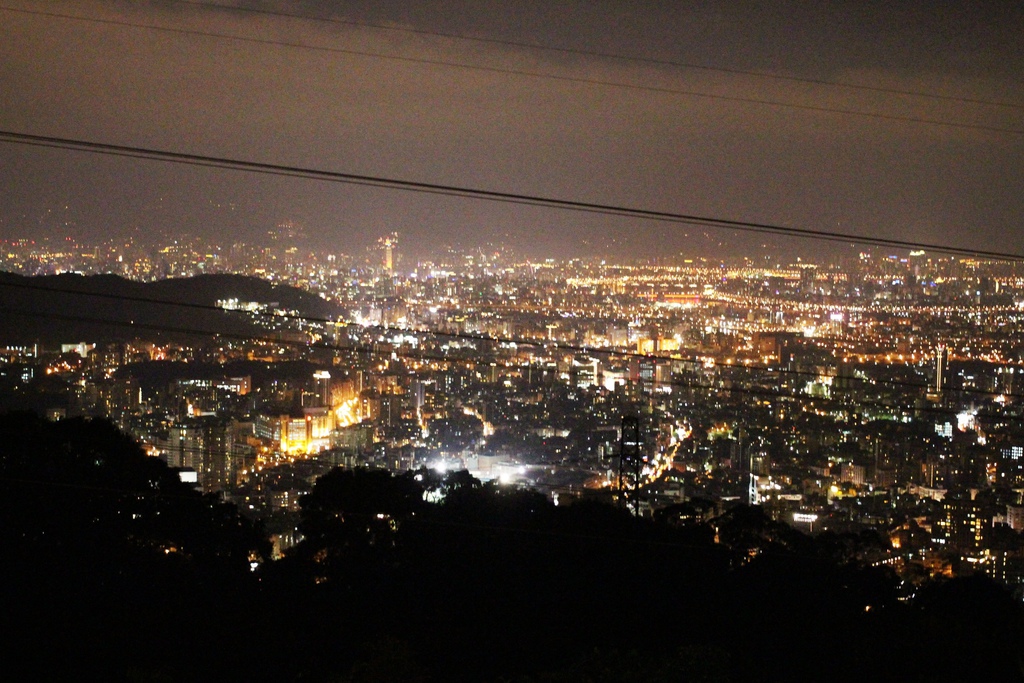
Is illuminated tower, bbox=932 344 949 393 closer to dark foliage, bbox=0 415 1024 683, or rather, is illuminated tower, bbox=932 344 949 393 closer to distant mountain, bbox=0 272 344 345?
dark foliage, bbox=0 415 1024 683

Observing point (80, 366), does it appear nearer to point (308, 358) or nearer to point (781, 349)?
point (308, 358)

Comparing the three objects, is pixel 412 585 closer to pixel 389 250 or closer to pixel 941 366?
pixel 389 250

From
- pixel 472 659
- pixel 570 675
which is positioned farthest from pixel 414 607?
pixel 570 675

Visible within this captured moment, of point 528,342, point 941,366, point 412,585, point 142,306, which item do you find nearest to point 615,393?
point 528,342

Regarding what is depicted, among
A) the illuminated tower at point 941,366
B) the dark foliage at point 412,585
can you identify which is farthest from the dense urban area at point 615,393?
the dark foliage at point 412,585

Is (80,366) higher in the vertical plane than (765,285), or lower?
lower

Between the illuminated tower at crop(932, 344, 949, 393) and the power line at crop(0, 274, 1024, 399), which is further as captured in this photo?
the illuminated tower at crop(932, 344, 949, 393)

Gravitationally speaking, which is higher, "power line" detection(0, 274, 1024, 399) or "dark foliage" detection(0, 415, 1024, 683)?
"power line" detection(0, 274, 1024, 399)

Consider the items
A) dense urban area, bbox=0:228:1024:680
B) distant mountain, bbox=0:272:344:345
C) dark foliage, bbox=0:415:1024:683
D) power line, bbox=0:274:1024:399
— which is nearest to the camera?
dark foliage, bbox=0:415:1024:683

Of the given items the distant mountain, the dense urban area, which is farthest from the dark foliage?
the distant mountain
